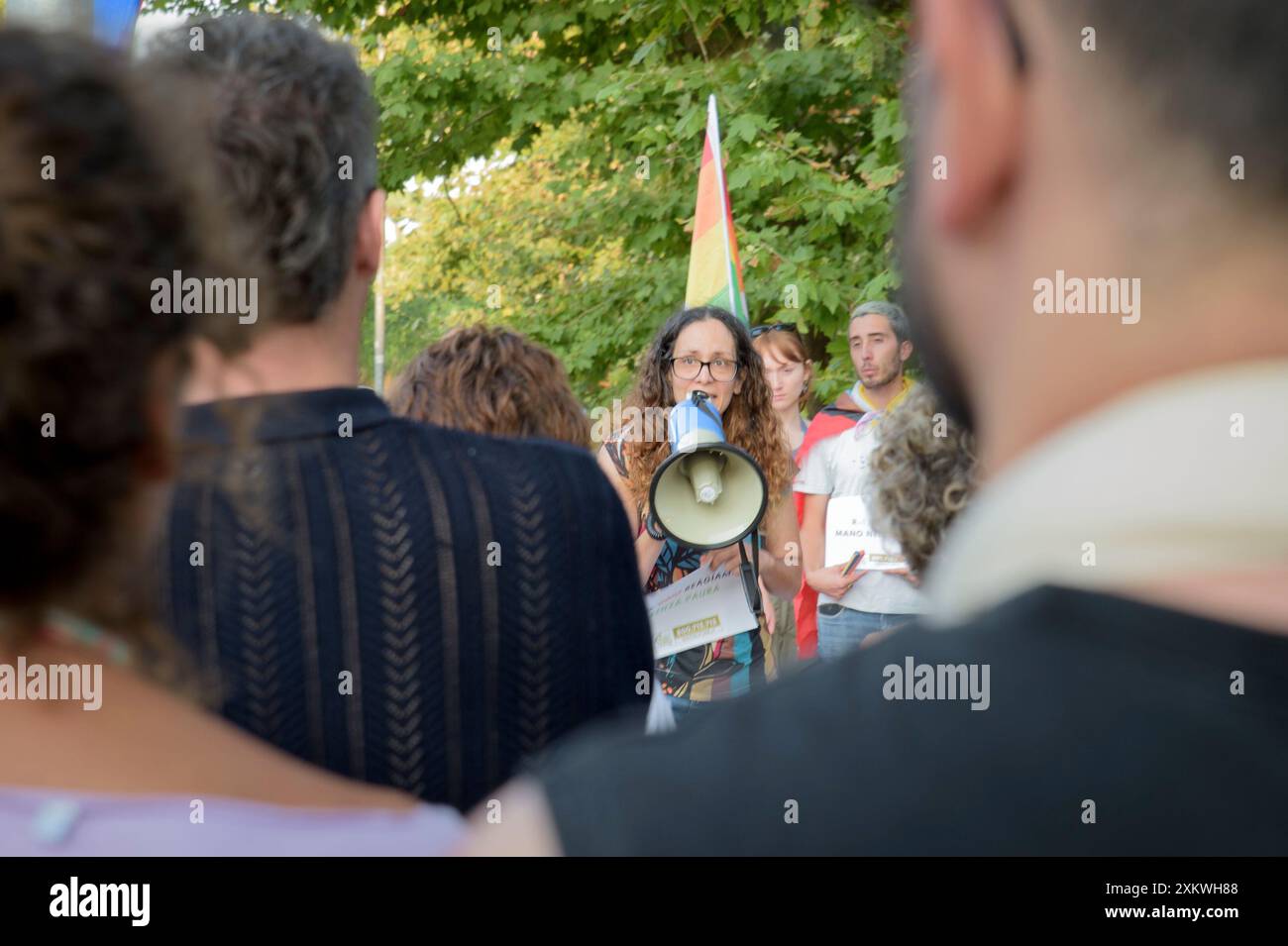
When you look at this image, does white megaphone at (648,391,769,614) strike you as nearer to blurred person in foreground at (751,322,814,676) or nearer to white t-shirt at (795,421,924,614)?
white t-shirt at (795,421,924,614)

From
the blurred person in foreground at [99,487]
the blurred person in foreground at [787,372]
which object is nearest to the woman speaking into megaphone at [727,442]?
the blurred person in foreground at [787,372]

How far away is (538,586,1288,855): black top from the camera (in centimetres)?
62

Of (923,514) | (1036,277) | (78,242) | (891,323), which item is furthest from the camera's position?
(891,323)

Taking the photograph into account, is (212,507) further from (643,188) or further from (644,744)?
(643,188)

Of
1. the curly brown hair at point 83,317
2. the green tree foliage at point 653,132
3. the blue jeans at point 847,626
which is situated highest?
the green tree foliage at point 653,132

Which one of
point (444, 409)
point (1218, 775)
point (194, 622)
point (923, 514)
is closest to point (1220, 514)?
point (1218, 775)

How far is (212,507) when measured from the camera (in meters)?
1.78

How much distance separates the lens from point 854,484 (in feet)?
17.7

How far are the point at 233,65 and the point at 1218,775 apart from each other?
161 cm

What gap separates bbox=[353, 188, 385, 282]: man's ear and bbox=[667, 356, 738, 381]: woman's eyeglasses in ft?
10.2

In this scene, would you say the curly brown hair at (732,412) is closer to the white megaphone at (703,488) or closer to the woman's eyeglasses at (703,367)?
the woman's eyeglasses at (703,367)

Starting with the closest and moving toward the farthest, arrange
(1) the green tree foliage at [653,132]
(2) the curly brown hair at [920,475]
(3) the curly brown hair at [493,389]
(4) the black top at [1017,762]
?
(4) the black top at [1017,762], (2) the curly brown hair at [920,475], (3) the curly brown hair at [493,389], (1) the green tree foliage at [653,132]

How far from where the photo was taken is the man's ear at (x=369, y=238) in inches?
78.1

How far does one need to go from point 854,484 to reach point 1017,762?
4.81 metres
